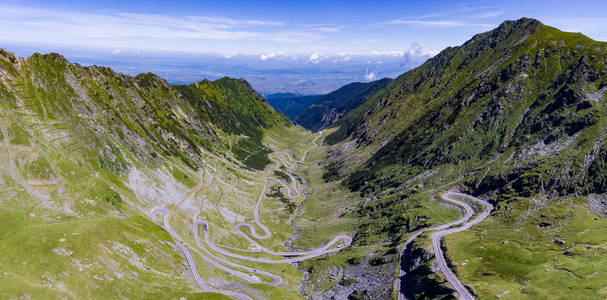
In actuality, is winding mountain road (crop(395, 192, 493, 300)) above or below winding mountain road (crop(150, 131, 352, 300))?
above

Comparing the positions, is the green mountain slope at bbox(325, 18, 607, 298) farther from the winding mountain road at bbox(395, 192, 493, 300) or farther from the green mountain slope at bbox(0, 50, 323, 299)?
the green mountain slope at bbox(0, 50, 323, 299)

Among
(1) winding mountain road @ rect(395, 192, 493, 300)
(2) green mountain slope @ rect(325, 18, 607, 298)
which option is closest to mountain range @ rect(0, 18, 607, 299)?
(2) green mountain slope @ rect(325, 18, 607, 298)

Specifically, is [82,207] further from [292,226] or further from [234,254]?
[292,226]

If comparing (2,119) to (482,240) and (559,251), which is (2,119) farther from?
(559,251)

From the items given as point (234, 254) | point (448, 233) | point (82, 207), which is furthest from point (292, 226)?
point (82, 207)

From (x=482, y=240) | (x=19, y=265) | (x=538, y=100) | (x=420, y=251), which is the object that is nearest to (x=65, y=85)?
(x=19, y=265)

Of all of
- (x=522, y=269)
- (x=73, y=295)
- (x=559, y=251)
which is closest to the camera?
(x=73, y=295)

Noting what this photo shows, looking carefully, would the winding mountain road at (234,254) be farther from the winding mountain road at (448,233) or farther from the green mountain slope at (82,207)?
the winding mountain road at (448,233)

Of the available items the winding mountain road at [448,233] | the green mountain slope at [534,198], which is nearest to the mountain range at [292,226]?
the green mountain slope at [534,198]
